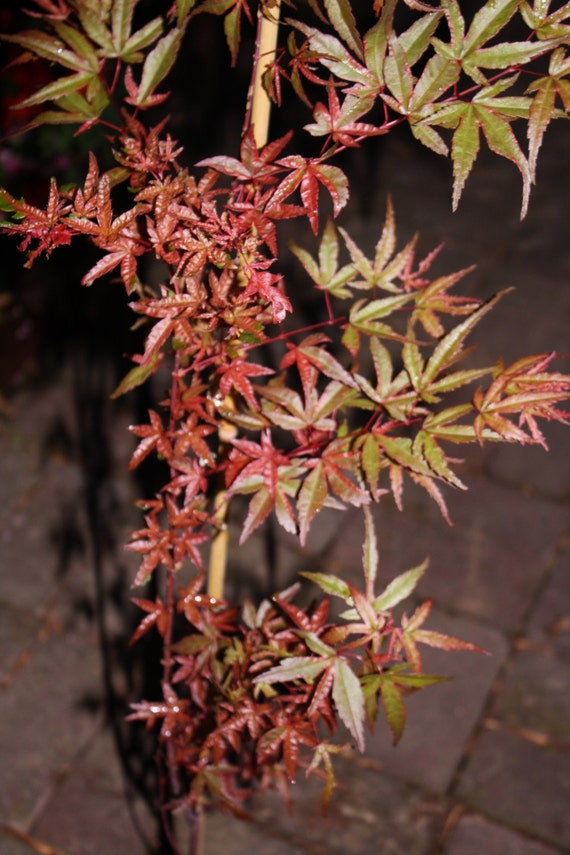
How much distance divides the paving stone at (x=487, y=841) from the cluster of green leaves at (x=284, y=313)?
78cm

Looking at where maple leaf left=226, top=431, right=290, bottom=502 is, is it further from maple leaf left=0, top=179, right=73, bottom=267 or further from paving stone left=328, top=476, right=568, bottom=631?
paving stone left=328, top=476, right=568, bottom=631

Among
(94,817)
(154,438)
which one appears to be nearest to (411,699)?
(94,817)

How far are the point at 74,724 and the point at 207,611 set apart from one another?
38.1 inches

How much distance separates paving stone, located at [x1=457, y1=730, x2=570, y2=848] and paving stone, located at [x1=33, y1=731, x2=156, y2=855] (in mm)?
708

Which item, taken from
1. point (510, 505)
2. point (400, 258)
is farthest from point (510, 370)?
point (510, 505)

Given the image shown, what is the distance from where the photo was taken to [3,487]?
2.76 meters

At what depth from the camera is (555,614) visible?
2467 mm

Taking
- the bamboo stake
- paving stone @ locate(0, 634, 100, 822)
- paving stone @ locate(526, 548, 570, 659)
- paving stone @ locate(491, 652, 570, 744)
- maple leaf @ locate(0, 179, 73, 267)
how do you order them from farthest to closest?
1. paving stone @ locate(526, 548, 570, 659)
2. paving stone @ locate(491, 652, 570, 744)
3. paving stone @ locate(0, 634, 100, 822)
4. the bamboo stake
5. maple leaf @ locate(0, 179, 73, 267)

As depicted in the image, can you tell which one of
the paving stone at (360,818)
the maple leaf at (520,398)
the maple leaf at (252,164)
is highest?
the maple leaf at (252,164)

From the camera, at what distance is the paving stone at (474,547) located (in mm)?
2486

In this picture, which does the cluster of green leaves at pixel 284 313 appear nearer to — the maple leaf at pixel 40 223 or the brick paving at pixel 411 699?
the maple leaf at pixel 40 223

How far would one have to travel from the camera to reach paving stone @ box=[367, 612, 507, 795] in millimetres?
2123

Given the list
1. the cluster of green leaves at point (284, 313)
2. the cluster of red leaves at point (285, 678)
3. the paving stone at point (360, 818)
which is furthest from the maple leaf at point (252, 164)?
the paving stone at point (360, 818)

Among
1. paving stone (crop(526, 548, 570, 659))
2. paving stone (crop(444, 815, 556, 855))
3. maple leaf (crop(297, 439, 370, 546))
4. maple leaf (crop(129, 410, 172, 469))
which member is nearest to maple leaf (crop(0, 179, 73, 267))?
maple leaf (crop(129, 410, 172, 469))
